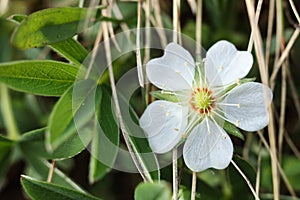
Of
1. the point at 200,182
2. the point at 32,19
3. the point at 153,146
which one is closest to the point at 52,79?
the point at 32,19

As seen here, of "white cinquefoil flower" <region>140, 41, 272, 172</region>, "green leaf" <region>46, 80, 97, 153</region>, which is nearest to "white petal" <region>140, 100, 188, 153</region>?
"white cinquefoil flower" <region>140, 41, 272, 172</region>

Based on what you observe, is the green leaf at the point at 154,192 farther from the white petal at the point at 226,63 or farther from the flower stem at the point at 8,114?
the flower stem at the point at 8,114

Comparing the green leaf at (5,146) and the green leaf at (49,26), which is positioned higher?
the green leaf at (49,26)

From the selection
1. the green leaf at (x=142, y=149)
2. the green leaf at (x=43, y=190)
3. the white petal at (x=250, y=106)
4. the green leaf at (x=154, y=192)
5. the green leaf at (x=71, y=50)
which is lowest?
the green leaf at (x=43, y=190)

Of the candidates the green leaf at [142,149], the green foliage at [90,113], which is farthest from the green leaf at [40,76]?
the green leaf at [142,149]

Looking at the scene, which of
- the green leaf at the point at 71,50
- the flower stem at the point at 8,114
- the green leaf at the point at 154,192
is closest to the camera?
the green leaf at the point at 154,192

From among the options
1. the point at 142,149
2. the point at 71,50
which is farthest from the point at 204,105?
the point at 71,50

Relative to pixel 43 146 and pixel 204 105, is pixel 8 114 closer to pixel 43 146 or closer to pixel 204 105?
pixel 43 146
